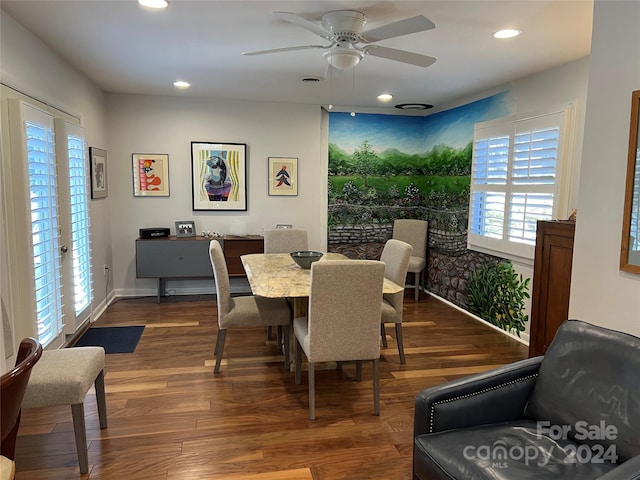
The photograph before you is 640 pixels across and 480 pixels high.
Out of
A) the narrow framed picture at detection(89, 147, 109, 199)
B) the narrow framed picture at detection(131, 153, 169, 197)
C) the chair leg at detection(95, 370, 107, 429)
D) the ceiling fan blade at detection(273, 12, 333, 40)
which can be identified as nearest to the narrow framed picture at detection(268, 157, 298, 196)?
the narrow framed picture at detection(131, 153, 169, 197)

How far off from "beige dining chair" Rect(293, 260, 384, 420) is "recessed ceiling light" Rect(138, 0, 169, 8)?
5.57 feet

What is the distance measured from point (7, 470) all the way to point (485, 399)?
5.91 feet

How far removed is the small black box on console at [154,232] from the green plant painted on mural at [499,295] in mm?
3663

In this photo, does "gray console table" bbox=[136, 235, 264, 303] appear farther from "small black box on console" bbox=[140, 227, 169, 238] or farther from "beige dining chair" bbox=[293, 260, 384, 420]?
"beige dining chair" bbox=[293, 260, 384, 420]

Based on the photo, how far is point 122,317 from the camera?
15.7ft

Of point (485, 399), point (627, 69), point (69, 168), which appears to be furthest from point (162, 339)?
point (627, 69)

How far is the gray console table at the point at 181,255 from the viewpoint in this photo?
5234 millimetres

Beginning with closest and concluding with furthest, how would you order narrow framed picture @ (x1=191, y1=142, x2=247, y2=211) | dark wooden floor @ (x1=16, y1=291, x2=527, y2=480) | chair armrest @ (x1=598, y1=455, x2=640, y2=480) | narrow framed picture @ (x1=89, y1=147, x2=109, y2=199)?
chair armrest @ (x1=598, y1=455, x2=640, y2=480) → dark wooden floor @ (x1=16, y1=291, x2=527, y2=480) → narrow framed picture @ (x1=89, y1=147, x2=109, y2=199) → narrow framed picture @ (x1=191, y1=142, x2=247, y2=211)

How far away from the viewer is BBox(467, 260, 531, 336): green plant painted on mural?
14.0 feet

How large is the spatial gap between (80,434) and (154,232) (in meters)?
3.45

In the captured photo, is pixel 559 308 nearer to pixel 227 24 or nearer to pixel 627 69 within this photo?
pixel 627 69

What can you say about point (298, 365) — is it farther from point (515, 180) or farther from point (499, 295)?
point (515, 180)

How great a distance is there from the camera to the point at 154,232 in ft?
17.6

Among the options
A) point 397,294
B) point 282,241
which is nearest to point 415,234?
point 282,241
